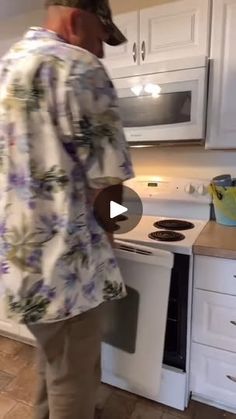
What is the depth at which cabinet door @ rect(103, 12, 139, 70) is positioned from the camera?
1559 mm

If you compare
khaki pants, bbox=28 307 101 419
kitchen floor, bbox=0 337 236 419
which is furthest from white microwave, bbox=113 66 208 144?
kitchen floor, bbox=0 337 236 419

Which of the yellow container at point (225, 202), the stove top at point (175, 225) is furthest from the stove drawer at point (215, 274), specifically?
the yellow container at point (225, 202)

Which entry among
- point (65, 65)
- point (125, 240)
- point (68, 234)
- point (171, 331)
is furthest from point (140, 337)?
point (65, 65)

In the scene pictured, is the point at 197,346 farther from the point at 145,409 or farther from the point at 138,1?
the point at 138,1

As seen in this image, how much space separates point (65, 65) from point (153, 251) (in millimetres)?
750

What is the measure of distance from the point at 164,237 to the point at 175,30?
39.3 inches

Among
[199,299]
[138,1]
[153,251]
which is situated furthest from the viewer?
[138,1]

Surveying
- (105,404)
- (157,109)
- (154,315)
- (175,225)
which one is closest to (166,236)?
(175,225)

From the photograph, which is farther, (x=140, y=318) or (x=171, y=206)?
(x=171, y=206)

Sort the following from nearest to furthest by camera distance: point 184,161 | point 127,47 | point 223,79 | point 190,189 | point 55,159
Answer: point 55,159, point 223,79, point 127,47, point 190,189, point 184,161

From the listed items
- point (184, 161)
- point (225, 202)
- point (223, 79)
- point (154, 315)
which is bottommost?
point (154, 315)

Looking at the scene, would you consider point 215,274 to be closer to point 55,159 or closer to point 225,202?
point 225,202

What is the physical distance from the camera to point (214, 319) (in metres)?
1.36

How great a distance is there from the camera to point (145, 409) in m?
1.50
